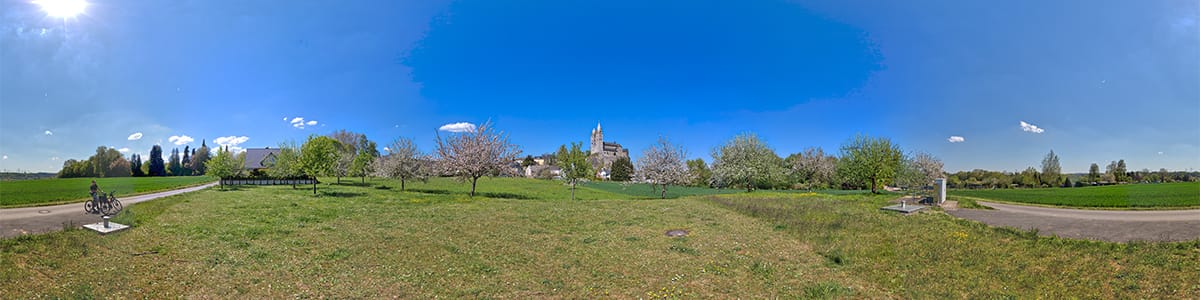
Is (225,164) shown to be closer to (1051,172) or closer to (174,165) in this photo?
(174,165)

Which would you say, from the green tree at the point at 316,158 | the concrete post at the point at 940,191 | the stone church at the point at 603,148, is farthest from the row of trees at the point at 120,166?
the stone church at the point at 603,148

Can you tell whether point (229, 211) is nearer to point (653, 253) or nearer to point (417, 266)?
point (417, 266)

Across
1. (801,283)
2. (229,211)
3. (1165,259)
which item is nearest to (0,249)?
(229,211)

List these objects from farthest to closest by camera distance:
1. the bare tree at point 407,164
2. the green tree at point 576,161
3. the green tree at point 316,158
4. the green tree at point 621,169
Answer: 1. the green tree at point 621,169
2. the green tree at point 576,161
3. the bare tree at point 407,164
4. the green tree at point 316,158

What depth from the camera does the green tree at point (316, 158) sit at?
3012cm

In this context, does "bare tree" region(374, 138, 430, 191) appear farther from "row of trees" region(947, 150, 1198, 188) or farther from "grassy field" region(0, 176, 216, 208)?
"row of trees" region(947, 150, 1198, 188)

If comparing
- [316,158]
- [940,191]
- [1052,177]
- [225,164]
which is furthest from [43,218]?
[1052,177]

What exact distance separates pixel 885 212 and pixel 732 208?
7.57 meters

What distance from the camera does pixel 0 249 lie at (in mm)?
7730

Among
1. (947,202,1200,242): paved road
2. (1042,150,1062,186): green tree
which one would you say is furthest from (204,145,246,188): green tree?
(1042,150,1062,186): green tree

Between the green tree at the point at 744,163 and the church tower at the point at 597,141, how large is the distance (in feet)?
438

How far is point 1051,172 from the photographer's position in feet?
135

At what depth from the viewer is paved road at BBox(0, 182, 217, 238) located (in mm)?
8805

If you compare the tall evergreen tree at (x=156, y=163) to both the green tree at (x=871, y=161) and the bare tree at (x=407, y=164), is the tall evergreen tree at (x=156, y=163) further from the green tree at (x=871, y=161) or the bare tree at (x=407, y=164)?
the green tree at (x=871, y=161)
